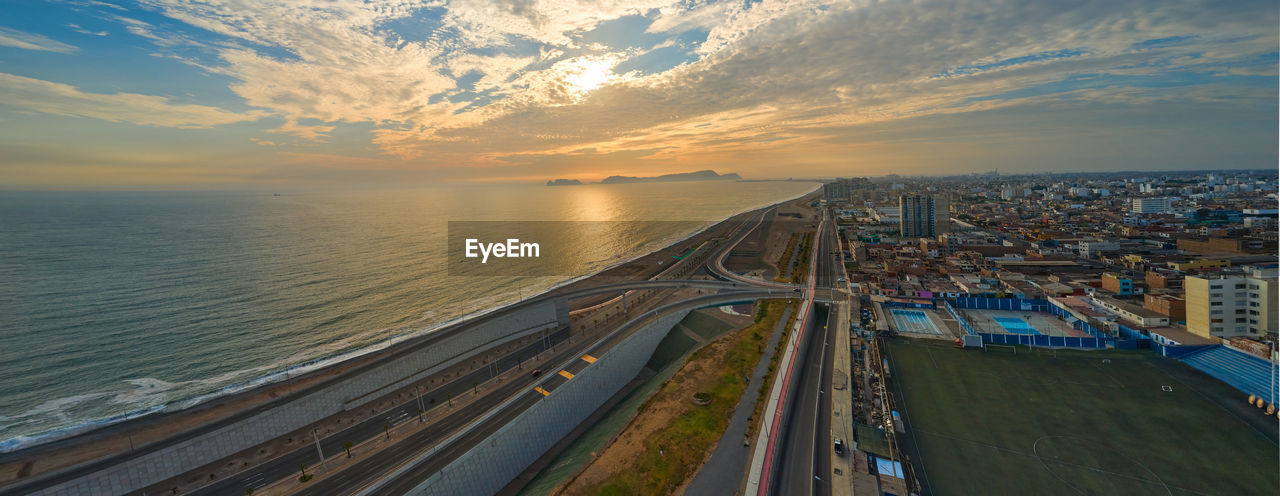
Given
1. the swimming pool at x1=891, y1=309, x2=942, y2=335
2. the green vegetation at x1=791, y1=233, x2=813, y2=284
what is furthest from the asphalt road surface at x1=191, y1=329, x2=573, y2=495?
the green vegetation at x1=791, y1=233, x2=813, y2=284

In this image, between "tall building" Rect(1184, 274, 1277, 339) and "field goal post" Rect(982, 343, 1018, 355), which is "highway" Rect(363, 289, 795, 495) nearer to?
"field goal post" Rect(982, 343, 1018, 355)

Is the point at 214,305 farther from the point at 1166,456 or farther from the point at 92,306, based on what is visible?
the point at 1166,456

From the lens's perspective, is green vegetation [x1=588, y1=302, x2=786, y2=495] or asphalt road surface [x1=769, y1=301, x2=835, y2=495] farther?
green vegetation [x1=588, y1=302, x2=786, y2=495]

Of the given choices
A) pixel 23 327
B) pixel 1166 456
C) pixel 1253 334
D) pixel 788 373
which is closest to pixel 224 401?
pixel 23 327

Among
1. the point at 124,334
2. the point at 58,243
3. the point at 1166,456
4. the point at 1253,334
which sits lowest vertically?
the point at 1166,456

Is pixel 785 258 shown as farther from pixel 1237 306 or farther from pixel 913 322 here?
pixel 1237 306

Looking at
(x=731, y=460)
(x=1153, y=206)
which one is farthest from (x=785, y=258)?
(x=1153, y=206)
